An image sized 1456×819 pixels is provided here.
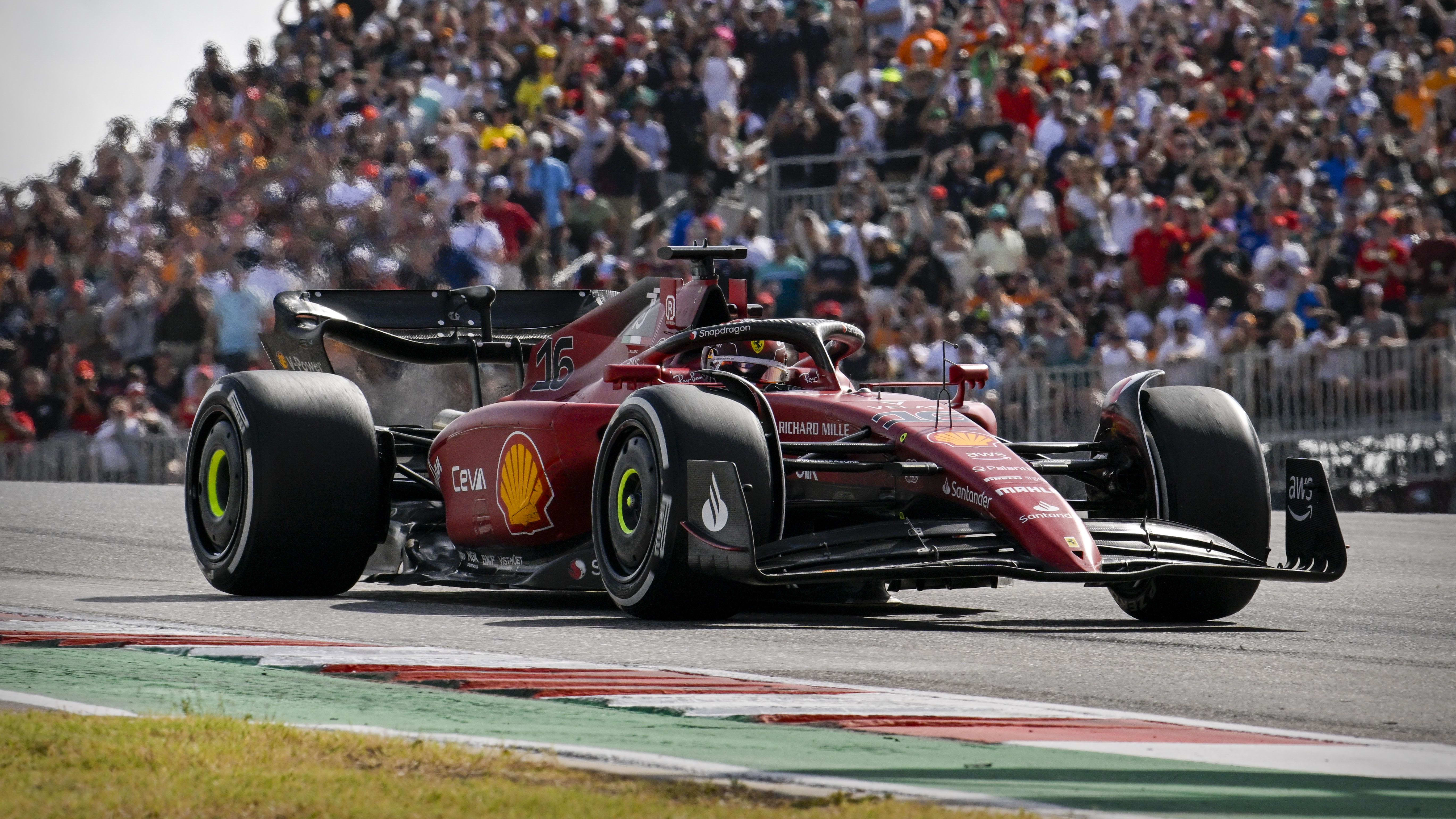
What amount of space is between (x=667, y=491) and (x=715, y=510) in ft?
0.71

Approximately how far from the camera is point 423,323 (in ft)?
37.4

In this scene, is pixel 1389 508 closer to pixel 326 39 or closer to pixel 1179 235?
pixel 1179 235

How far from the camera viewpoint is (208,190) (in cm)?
1816

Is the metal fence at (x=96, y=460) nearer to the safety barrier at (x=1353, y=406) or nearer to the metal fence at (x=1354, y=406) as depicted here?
the metal fence at (x=1354, y=406)

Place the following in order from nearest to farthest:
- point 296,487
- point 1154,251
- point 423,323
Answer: point 296,487, point 423,323, point 1154,251

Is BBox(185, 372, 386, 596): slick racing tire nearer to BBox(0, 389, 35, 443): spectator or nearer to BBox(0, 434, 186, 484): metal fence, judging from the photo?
BBox(0, 434, 186, 484): metal fence

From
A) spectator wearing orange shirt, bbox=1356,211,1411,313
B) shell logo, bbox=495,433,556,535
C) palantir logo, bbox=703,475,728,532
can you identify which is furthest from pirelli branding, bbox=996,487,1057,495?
spectator wearing orange shirt, bbox=1356,211,1411,313

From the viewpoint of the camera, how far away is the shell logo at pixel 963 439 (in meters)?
7.56

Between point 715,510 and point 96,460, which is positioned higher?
point 715,510

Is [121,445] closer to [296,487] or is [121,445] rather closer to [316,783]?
[296,487]

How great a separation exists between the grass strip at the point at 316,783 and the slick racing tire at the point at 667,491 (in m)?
2.91

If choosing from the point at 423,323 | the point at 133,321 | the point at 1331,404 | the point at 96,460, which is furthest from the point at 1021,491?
the point at 133,321

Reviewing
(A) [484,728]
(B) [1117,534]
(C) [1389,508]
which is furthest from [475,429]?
(C) [1389,508]

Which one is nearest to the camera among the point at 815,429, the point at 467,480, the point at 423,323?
the point at 815,429
